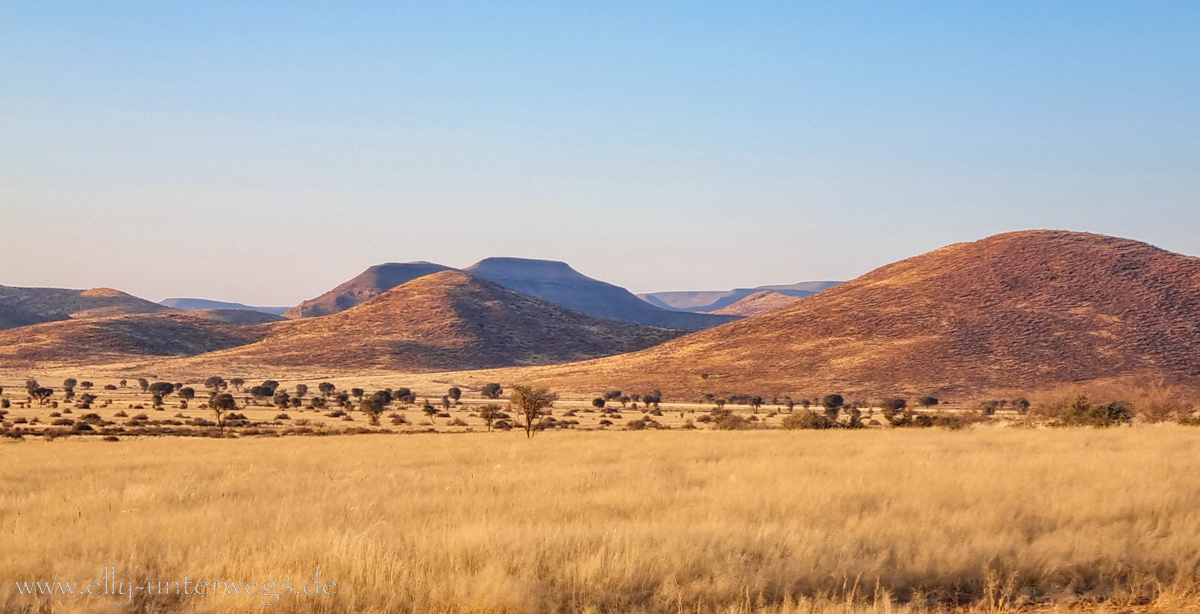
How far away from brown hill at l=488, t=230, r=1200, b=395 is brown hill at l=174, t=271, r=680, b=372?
69.2 ft

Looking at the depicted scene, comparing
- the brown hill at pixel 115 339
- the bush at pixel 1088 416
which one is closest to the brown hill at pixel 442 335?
the brown hill at pixel 115 339

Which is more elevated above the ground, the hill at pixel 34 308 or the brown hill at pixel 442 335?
the hill at pixel 34 308

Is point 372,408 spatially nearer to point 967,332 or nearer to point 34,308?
point 967,332

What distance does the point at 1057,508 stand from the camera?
35.0 ft

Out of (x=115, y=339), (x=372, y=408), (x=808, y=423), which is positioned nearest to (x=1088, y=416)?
(x=808, y=423)

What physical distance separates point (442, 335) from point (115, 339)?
45907 mm

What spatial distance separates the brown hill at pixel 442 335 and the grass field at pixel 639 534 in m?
98.4

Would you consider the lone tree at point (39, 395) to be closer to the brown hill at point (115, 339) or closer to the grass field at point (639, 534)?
the grass field at point (639, 534)

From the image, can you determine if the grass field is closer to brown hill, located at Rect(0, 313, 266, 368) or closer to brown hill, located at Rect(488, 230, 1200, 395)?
brown hill, located at Rect(488, 230, 1200, 395)

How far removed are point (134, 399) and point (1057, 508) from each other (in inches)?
2651

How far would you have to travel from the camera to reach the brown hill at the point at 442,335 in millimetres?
114125

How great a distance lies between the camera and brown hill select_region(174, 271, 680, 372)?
374ft

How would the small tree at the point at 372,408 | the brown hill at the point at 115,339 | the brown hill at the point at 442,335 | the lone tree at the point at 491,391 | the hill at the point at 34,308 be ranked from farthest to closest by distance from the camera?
the hill at the point at 34,308, the brown hill at the point at 442,335, the brown hill at the point at 115,339, the lone tree at the point at 491,391, the small tree at the point at 372,408

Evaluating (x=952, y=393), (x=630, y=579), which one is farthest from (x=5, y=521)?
(x=952, y=393)
